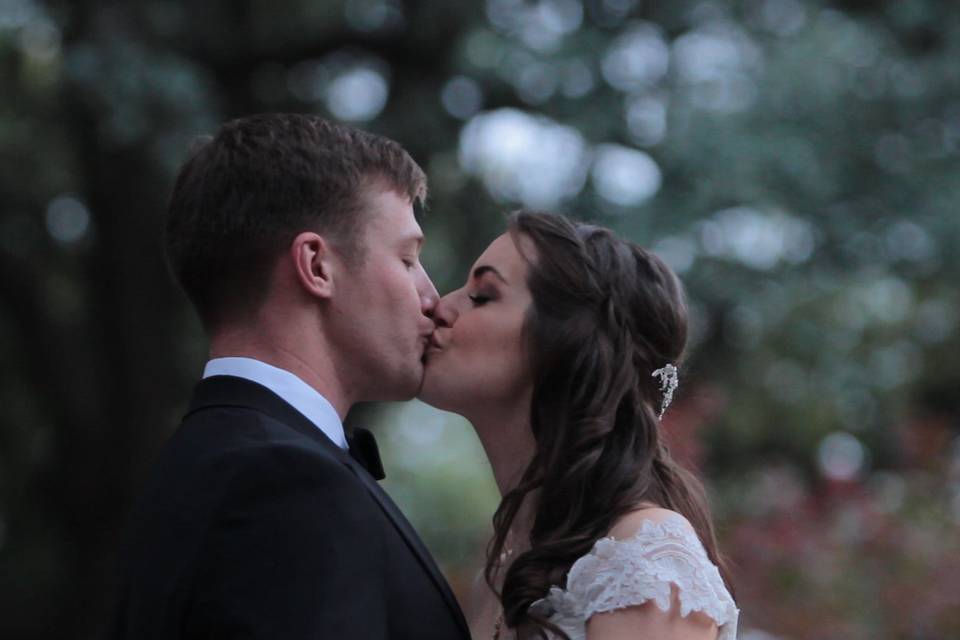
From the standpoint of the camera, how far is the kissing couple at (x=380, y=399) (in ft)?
7.47

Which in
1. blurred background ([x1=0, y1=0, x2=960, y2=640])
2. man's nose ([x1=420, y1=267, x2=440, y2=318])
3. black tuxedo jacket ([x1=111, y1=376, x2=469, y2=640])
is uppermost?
man's nose ([x1=420, y1=267, x2=440, y2=318])

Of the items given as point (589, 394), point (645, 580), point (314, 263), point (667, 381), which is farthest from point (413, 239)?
point (645, 580)

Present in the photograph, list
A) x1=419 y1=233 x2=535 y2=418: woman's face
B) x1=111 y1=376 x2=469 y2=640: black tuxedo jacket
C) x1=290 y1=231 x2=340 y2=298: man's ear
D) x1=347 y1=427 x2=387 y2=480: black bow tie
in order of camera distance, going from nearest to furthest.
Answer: x1=111 y1=376 x2=469 y2=640: black tuxedo jacket, x1=290 y1=231 x2=340 y2=298: man's ear, x1=347 y1=427 x2=387 y2=480: black bow tie, x1=419 y1=233 x2=535 y2=418: woman's face

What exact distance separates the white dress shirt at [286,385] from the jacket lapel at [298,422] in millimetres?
20

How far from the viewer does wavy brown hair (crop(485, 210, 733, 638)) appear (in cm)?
301

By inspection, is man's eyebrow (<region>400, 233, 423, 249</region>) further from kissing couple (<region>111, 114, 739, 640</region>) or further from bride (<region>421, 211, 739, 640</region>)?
bride (<region>421, 211, 739, 640</region>)

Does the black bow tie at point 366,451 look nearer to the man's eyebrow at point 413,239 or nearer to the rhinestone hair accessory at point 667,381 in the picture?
the man's eyebrow at point 413,239

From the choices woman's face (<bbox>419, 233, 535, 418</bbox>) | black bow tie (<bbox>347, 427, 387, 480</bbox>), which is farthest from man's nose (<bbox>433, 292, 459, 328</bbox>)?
black bow tie (<bbox>347, 427, 387, 480</bbox>)

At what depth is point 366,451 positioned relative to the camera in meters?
2.89

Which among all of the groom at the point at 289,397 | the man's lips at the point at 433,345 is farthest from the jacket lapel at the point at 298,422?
the man's lips at the point at 433,345

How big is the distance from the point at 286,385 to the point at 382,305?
30 cm

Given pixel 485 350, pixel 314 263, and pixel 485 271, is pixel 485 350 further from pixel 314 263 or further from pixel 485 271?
pixel 314 263

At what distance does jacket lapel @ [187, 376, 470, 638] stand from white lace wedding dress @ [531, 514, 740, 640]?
287mm

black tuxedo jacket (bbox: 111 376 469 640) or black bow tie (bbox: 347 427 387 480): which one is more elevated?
black tuxedo jacket (bbox: 111 376 469 640)
